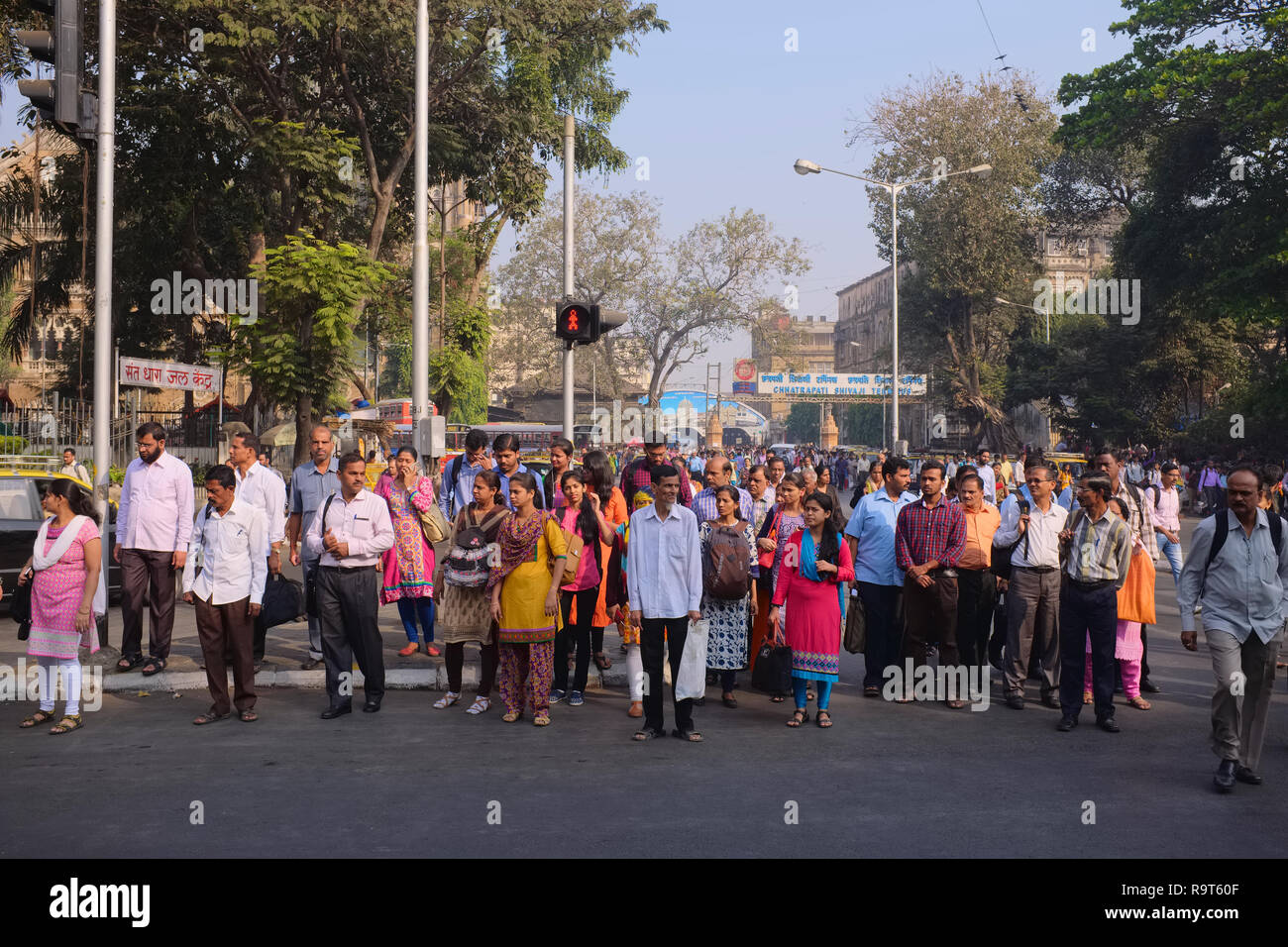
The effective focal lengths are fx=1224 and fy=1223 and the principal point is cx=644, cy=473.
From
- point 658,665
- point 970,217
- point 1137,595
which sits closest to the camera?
point 658,665

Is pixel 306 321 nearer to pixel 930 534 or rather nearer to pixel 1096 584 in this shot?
pixel 930 534

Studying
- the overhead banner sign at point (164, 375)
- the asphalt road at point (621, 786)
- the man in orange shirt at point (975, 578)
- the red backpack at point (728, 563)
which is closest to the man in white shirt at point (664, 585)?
the asphalt road at point (621, 786)

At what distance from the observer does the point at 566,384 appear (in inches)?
522

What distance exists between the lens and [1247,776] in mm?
6555

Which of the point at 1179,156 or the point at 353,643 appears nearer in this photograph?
the point at 353,643

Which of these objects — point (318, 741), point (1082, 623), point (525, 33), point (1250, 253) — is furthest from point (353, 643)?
point (1250, 253)

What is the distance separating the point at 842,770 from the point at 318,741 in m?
3.13

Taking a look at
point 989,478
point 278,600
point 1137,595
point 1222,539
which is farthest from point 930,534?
point 989,478

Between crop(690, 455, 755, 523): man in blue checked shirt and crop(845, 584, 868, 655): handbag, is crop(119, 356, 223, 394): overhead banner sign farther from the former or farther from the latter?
crop(845, 584, 868, 655): handbag

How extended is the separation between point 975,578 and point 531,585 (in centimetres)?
334

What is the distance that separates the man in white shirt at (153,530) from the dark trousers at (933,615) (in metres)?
5.29

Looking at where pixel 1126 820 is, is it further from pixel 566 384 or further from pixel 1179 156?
pixel 1179 156

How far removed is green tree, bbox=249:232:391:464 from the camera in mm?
19453

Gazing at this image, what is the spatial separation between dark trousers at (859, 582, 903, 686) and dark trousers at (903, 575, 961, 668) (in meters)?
0.23
